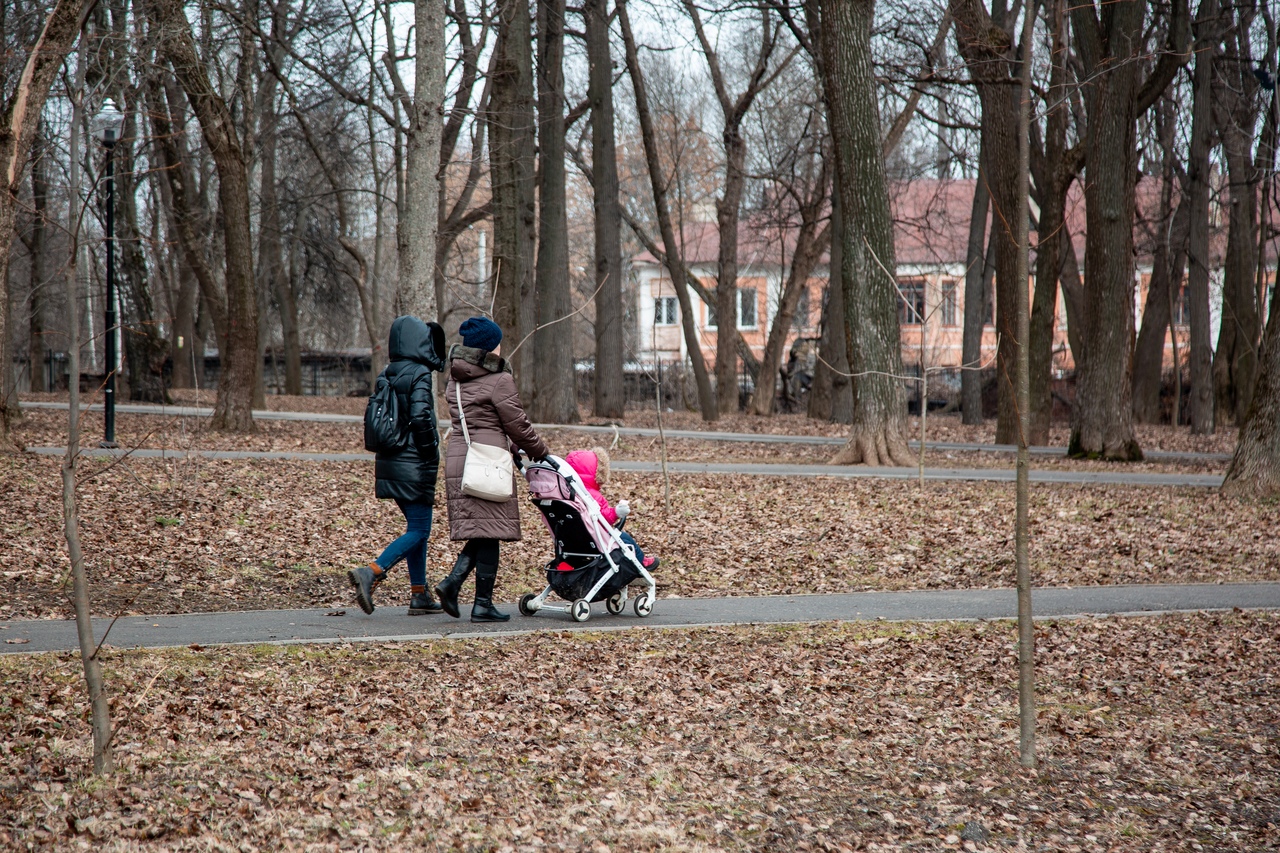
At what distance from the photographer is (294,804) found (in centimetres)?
427

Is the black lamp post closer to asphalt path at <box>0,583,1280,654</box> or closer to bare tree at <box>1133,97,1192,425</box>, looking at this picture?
asphalt path at <box>0,583,1280,654</box>

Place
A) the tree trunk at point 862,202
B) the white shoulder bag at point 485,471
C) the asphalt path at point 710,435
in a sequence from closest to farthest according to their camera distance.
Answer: the white shoulder bag at point 485,471, the tree trunk at point 862,202, the asphalt path at point 710,435

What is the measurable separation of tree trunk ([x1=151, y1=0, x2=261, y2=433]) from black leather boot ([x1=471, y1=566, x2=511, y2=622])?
10.5m

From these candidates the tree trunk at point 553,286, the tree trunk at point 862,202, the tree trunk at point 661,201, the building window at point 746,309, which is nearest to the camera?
the tree trunk at point 862,202

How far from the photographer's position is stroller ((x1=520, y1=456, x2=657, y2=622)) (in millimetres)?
7359

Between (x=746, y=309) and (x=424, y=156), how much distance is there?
4342cm

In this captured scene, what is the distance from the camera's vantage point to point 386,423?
7.23m

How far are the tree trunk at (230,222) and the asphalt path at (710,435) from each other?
247 cm

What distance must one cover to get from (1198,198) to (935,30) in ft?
23.4

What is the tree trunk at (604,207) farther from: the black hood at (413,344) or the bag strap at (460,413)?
the bag strap at (460,413)

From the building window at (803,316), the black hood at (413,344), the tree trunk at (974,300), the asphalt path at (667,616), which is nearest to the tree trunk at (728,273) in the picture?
the tree trunk at (974,300)

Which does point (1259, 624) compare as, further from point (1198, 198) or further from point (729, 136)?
point (729, 136)

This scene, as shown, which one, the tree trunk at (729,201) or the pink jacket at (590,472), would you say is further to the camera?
the tree trunk at (729,201)

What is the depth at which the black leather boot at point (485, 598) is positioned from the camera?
732cm
